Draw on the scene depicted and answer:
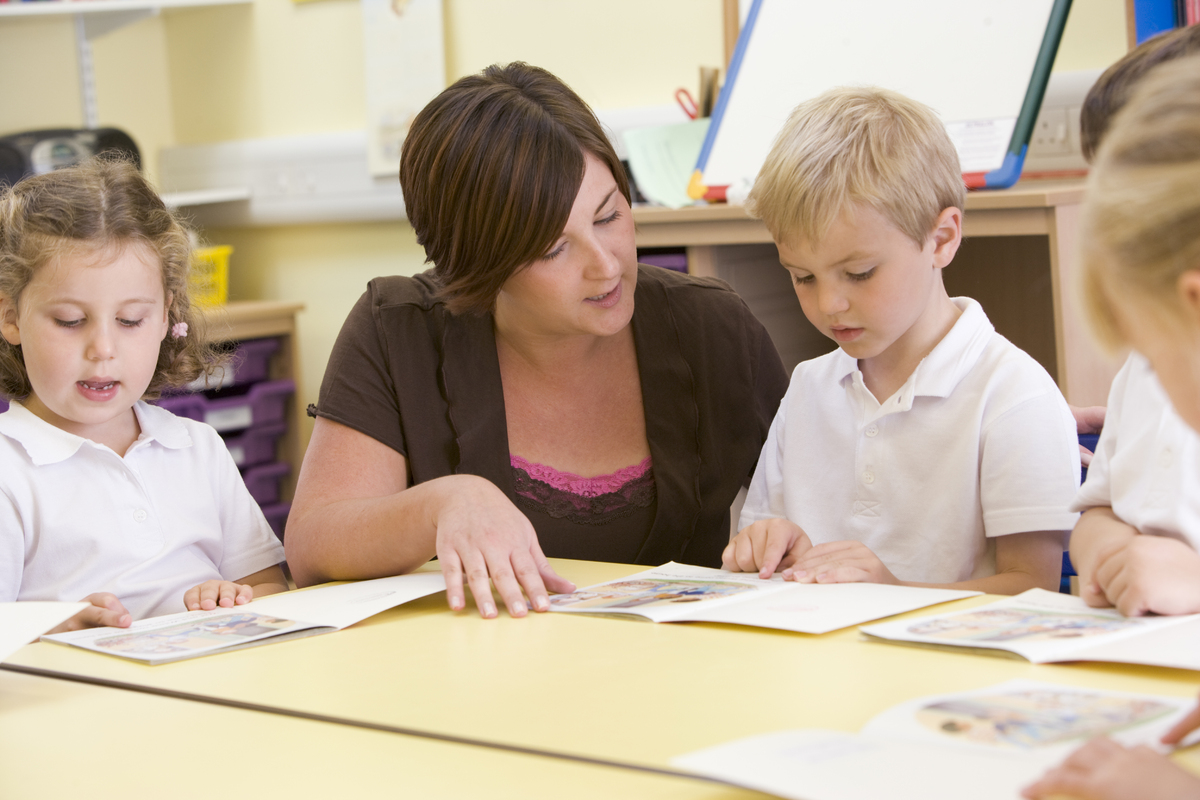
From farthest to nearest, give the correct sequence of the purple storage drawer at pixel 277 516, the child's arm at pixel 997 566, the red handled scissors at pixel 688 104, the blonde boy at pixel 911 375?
the purple storage drawer at pixel 277 516, the red handled scissors at pixel 688 104, the blonde boy at pixel 911 375, the child's arm at pixel 997 566

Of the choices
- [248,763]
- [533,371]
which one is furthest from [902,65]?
[248,763]

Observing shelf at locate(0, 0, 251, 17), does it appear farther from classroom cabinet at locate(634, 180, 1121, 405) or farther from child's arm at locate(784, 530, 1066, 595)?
child's arm at locate(784, 530, 1066, 595)

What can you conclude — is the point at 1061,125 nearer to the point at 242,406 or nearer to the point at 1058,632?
the point at 1058,632

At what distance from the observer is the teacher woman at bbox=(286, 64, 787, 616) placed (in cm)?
123

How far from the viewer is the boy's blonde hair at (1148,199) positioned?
1.68ft

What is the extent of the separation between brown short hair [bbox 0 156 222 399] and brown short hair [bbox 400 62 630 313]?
289 millimetres

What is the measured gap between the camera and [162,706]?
30.5 inches

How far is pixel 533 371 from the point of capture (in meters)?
1.41

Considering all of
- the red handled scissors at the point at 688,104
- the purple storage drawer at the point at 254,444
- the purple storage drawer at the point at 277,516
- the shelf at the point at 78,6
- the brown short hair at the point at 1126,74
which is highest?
the shelf at the point at 78,6

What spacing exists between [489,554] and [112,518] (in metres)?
0.49

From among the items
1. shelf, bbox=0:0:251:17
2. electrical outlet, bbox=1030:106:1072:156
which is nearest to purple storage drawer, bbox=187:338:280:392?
shelf, bbox=0:0:251:17

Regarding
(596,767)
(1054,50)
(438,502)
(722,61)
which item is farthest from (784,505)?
(722,61)

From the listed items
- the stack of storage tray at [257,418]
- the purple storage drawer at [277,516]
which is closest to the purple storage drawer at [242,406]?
the stack of storage tray at [257,418]

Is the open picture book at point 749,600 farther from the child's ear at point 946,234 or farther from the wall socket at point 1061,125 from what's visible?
the wall socket at point 1061,125
